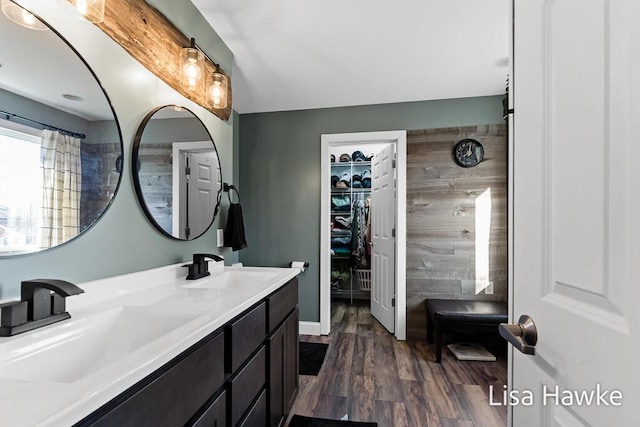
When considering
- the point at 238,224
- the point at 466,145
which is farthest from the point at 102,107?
the point at 466,145

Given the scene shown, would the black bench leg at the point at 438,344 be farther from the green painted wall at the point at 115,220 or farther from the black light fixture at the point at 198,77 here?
the black light fixture at the point at 198,77

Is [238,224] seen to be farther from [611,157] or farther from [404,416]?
[611,157]

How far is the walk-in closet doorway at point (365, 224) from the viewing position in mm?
3068

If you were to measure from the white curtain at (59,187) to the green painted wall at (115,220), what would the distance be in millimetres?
56

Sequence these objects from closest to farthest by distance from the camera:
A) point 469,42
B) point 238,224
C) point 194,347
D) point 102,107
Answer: point 194,347 < point 102,107 < point 469,42 < point 238,224

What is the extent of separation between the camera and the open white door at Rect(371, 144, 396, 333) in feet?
10.4

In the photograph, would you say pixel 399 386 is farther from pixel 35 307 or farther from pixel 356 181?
pixel 356 181

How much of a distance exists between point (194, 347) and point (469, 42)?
2.53m

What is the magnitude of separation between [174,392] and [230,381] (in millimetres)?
340

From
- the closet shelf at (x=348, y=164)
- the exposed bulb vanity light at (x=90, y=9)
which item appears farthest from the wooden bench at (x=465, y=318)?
the exposed bulb vanity light at (x=90, y=9)

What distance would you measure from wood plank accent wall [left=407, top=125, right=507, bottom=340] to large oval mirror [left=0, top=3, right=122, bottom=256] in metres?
2.69

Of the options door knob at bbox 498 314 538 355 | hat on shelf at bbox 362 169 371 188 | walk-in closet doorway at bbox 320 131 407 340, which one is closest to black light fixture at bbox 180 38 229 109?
walk-in closet doorway at bbox 320 131 407 340

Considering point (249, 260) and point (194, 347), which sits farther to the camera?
point (249, 260)

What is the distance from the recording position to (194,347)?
82 centimetres
